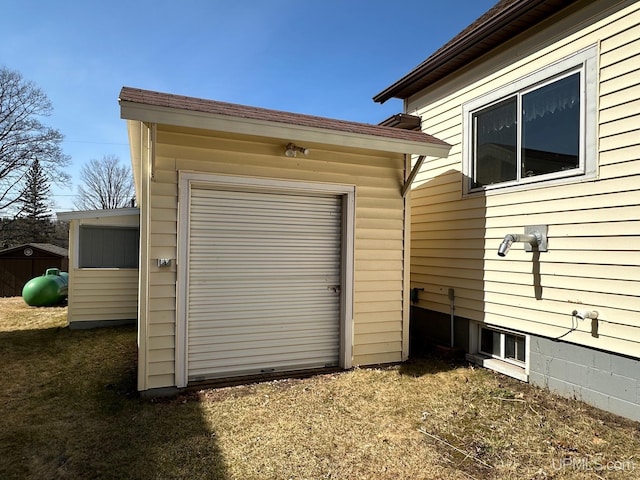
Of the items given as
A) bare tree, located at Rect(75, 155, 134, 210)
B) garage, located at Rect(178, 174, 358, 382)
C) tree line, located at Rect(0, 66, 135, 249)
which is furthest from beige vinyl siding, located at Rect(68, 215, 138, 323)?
bare tree, located at Rect(75, 155, 134, 210)

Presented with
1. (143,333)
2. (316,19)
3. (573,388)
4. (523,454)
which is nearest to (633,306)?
(573,388)

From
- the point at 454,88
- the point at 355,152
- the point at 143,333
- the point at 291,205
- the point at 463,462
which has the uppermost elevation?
the point at 454,88

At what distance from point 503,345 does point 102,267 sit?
278 inches

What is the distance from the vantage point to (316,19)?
758cm

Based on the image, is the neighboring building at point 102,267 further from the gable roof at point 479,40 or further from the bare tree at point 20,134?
the bare tree at point 20,134

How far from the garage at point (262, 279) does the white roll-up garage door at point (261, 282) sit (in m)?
0.01

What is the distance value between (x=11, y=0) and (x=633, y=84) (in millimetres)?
9729

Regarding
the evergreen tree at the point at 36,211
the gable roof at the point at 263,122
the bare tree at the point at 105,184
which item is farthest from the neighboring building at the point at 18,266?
the bare tree at the point at 105,184

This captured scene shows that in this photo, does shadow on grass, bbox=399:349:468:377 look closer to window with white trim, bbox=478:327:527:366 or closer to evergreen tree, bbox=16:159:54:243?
window with white trim, bbox=478:327:527:366

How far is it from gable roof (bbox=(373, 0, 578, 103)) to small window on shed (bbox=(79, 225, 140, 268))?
574 cm

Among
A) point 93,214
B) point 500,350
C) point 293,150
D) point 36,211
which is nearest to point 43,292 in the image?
point 93,214

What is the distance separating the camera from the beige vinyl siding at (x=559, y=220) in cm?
305

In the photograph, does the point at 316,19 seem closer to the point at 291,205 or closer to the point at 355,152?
the point at 355,152

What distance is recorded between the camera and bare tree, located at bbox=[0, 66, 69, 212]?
A: 18922 millimetres
